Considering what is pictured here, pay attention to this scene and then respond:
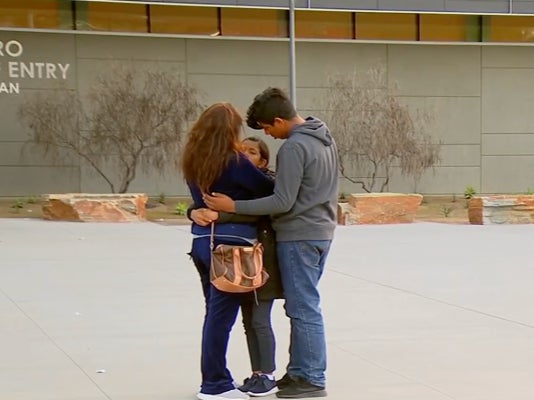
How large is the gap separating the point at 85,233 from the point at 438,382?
11560mm

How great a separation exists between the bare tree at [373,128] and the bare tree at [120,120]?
3.75m

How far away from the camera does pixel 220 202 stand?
577 centimetres

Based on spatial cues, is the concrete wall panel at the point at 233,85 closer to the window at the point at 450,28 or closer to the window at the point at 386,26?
the window at the point at 386,26

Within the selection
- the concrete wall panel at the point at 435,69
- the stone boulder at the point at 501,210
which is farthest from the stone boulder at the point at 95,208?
the concrete wall panel at the point at 435,69

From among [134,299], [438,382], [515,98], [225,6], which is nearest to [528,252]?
[134,299]

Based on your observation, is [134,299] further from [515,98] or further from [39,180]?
[515,98]

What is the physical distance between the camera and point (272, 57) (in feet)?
92.9

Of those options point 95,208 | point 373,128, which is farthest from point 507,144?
point 95,208

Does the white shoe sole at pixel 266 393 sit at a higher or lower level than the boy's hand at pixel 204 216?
lower

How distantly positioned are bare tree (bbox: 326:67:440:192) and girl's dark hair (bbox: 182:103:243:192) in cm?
1969

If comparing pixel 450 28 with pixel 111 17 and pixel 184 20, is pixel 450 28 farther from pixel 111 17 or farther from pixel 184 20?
pixel 111 17

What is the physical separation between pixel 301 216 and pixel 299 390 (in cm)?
105

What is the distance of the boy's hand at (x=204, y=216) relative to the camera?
229 inches

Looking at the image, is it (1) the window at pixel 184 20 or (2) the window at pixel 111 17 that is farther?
(1) the window at pixel 184 20
